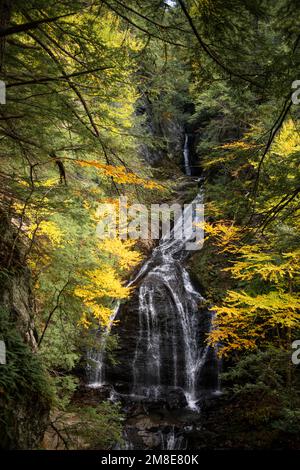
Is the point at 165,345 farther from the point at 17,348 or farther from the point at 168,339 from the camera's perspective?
the point at 17,348

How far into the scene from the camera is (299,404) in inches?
257

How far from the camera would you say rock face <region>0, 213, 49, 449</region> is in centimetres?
306

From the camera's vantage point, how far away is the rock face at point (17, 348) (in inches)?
120

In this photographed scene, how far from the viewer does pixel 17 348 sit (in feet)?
11.6

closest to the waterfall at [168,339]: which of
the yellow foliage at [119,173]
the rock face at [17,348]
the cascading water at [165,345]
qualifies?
the cascading water at [165,345]

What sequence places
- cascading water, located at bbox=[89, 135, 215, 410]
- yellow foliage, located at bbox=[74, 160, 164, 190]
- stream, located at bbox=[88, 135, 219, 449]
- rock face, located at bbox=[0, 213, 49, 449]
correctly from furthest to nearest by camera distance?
cascading water, located at bbox=[89, 135, 215, 410], stream, located at bbox=[88, 135, 219, 449], yellow foliage, located at bbox=[74, 160, 164, 190], rock face, located at bbox=[0, 213, 49, 449]

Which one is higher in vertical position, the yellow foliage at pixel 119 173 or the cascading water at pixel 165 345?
the yellow foliage at pixel 119 173

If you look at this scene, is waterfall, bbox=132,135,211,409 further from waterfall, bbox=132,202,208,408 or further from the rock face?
the rock face

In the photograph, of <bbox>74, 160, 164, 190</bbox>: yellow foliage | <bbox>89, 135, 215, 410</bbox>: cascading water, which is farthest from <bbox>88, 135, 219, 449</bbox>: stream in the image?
<bbox>74, 160, 164, 190</bbox>: yellow foliage

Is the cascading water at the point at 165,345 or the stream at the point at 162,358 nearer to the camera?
the stream at the point at 162,358

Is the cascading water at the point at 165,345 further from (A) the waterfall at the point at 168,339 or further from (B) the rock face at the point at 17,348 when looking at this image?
(B) the rock face at the point at 17,348

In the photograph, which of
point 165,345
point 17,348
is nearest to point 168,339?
point 165,345

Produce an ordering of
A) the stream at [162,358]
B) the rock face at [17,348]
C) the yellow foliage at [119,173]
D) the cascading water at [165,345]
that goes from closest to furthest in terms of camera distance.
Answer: the rock face at [17,348] < the yellow foliage at [119,173] < the stream at [162,358] < the cascading water at [165,345]

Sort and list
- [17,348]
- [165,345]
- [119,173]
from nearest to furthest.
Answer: [17,348]
[119,173]
[165,345]
